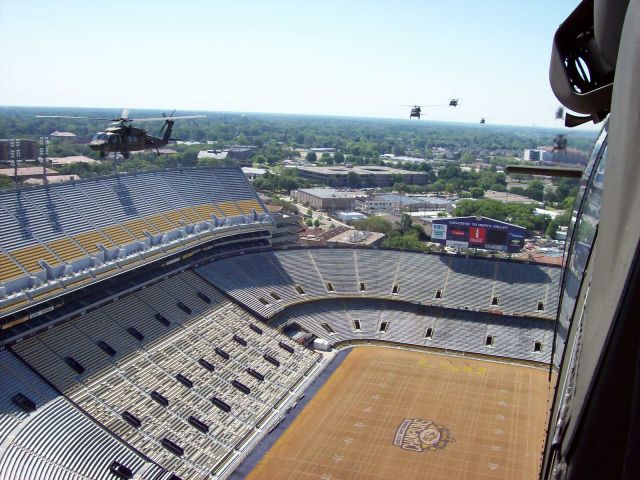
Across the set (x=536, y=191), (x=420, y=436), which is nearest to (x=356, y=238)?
(x=420, y=436)

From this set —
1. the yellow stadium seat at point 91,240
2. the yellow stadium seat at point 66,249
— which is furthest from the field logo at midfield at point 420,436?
the yellow stadium seat at point 91,240

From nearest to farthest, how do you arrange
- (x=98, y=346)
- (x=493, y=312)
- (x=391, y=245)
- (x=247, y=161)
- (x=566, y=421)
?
(x=566, y=421) → (x=98, y=346) → (x=493, y=312) → (x=391, y=245) → (x=247, y=161)

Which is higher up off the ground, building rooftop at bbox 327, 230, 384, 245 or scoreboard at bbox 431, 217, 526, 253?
scoreboard at bbox 431, 217, 526, 253

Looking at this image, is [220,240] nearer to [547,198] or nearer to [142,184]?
[142,184]

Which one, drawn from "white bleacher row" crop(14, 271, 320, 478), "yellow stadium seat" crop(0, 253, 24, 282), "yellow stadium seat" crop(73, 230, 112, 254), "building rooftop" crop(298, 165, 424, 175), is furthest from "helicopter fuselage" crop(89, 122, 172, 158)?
"building rooftop" crop(298, 165, 424, 175)

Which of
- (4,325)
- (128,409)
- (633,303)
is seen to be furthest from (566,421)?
(4,325)

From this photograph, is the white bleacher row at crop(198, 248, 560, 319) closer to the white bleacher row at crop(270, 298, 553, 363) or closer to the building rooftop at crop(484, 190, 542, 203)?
the white bleacher row at crop(270, 298, 553, 363)

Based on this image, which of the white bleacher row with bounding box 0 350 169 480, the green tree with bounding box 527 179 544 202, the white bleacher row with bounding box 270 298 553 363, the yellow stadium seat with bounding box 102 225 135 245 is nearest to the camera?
the white bleacher row with bounding box 0 350 169 480
